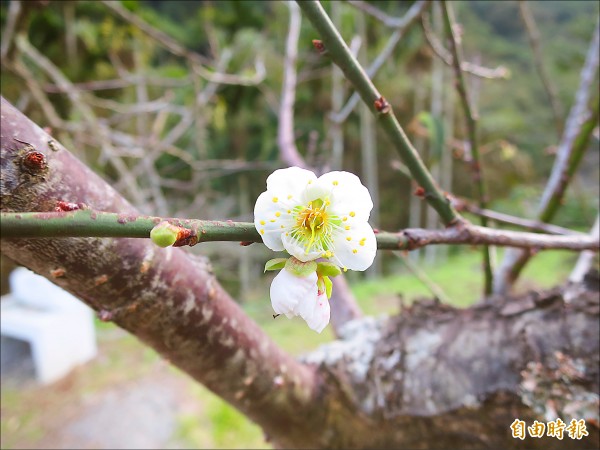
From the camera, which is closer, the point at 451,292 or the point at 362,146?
the point at 451,292

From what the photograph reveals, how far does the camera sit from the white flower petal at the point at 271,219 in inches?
8.9

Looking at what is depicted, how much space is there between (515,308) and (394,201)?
5161mm

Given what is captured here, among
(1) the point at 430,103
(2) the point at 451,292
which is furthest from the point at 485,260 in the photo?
(1) the point at 430,103

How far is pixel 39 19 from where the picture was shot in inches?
144

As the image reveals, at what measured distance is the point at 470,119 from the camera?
0.62m

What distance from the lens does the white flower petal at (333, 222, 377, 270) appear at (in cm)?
24

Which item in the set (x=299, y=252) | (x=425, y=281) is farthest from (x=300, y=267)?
(x=425, y=281)

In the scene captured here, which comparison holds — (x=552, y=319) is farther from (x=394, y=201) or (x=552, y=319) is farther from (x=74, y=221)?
(x=394, y=201)

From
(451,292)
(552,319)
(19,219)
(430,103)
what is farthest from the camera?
(430,103)

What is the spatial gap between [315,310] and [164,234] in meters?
0.11

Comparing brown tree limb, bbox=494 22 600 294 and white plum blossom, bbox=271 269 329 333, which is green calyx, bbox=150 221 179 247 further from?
brown tree limb, bbox=494 22 600 294

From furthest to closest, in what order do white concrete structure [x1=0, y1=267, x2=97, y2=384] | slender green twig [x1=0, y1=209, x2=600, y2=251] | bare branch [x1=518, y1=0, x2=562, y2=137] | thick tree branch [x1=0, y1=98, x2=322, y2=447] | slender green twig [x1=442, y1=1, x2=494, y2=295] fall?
white concrete structure [x1=0, y1=267, x2=97, y2=384], bare branch [x1=518, y1=0, x2=562, y2=137], slender green twig [x1=442, y1=1, x2=494, y2=295], thick tree branch [x1=0, y1=98, x2=322, y2=447], slender green twig [x1=0, y1=209, x2=600, y2=251]

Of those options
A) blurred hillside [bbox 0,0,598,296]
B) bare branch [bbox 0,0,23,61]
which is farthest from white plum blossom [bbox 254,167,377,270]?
blurred hillside [bbox 0,0,598,296]

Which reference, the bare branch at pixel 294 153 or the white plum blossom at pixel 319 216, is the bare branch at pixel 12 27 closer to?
the bare branch at pixel 294 153
